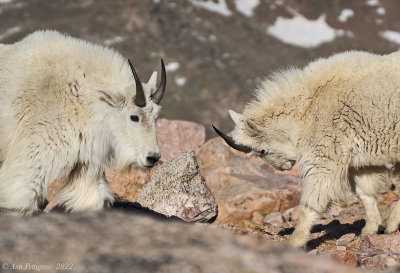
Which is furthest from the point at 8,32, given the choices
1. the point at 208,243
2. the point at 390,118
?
the point at 208,243

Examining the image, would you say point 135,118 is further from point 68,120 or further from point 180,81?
point 180,81

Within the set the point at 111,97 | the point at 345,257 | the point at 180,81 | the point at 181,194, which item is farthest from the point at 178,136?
the point at 345,257

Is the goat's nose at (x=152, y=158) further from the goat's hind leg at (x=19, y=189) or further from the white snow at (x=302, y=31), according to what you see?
the white snow at (x=302, y=31)

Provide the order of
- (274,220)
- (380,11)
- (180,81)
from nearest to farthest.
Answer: (274,220)
(180,81)
(380,11)

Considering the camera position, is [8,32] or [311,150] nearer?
[311,150]

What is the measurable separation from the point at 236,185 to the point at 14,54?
5.39 meters

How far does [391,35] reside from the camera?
1892 cm

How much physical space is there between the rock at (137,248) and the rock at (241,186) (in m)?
6.59

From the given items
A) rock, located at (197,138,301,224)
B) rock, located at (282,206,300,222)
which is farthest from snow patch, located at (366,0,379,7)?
rock, located at (282,206,300,222)

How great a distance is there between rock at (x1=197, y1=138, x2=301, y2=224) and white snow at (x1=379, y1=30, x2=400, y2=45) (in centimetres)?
855

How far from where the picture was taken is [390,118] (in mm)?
6938

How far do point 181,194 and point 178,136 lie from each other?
4891mm

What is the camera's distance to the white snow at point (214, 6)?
768 inches

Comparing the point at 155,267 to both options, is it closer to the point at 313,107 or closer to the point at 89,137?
the point at 89,137
